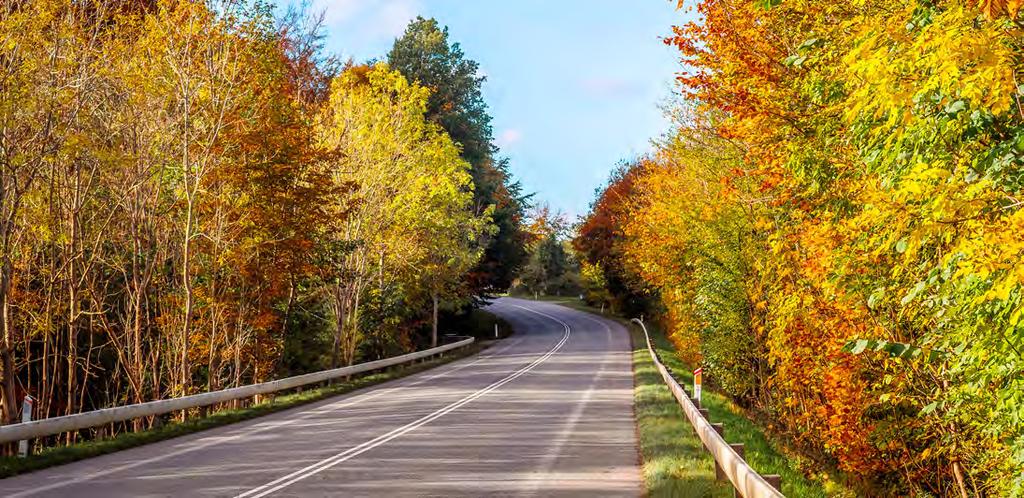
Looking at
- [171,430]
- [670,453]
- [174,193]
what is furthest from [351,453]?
[174,193]

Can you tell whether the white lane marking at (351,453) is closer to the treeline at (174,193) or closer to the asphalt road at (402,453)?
the asphalt road at (402,453)

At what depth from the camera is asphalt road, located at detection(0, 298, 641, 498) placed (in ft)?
36.6

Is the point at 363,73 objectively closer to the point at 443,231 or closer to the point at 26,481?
the point at 443,231

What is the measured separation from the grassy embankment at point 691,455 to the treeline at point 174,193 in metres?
10.8

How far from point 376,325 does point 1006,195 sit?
1377 inches

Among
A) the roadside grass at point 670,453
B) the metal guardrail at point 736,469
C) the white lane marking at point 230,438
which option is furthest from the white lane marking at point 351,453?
the metal guardrail at point 736,469

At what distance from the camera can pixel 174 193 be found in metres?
24.6

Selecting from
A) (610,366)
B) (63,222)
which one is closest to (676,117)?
(610,366)

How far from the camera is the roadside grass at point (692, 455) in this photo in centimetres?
1109

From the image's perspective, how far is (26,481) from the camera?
1179 cm

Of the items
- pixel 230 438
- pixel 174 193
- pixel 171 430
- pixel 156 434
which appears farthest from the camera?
pixel 174 193

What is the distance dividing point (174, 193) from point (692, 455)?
54.4 ft

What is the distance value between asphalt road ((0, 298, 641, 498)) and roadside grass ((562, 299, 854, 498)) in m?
0.37

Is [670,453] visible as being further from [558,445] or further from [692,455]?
[558,445]
